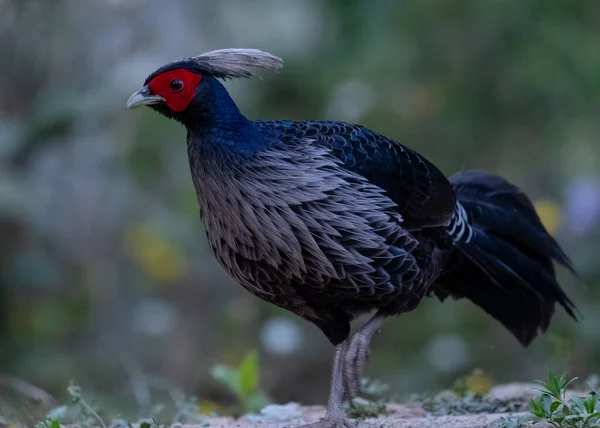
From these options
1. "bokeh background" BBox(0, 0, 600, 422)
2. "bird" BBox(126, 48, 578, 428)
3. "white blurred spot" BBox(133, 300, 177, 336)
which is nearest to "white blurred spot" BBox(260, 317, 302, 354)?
"bokeh background" BBox(0, 0, 600, 422)

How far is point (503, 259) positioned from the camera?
5117mm

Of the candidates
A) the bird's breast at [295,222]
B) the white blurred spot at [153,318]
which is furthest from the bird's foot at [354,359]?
the white blurred spot at [153,318]

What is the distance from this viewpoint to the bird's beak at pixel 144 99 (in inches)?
172

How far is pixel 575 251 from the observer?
8266 millimetres

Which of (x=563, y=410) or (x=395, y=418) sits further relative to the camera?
(x=395, y=418)

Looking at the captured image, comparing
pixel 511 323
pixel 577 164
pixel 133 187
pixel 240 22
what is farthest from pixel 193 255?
pixel 511 323

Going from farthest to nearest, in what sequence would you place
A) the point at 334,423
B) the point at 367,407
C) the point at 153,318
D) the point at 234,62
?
the point at 153,318 → the point at 367,407 → the point at 234,62 → the point at 334,423

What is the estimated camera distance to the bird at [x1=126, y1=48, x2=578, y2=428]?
13.6 feet

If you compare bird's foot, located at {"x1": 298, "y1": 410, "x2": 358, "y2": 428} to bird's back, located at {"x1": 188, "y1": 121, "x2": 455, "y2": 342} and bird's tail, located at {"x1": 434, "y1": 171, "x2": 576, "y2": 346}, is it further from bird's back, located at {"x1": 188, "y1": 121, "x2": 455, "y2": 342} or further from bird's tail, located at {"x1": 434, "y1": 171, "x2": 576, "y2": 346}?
bird's tail, located at {"x1": 434, "y1": 171, "x2": 576, "y2": 346}

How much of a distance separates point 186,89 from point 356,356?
1.58m

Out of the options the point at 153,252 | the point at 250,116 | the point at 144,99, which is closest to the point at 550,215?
the point at 250,116

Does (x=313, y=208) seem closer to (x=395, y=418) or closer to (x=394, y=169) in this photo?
(x=394, y=169)

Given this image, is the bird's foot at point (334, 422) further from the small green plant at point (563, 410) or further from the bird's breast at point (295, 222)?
the small green plant at point (563, 410)

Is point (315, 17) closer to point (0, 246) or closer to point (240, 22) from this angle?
point (240, 22)
